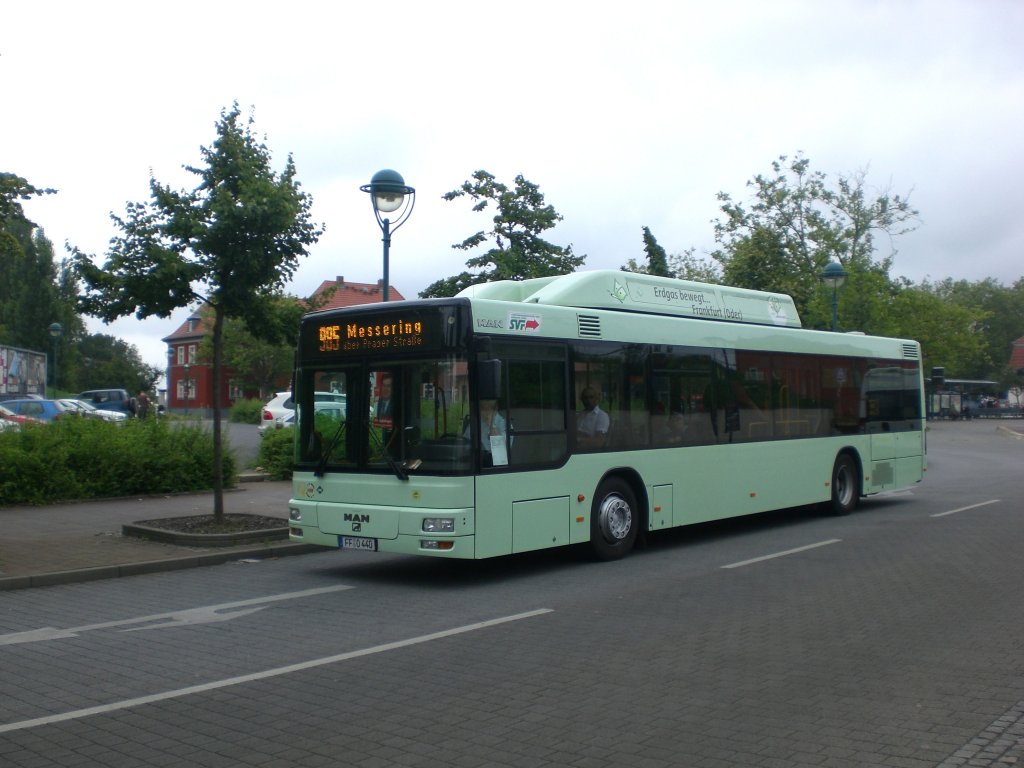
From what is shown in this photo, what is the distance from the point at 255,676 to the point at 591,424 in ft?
18.6

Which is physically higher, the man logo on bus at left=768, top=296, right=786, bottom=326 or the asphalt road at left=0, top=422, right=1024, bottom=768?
the man logo on bus at left=768, top=296, right=786, bottom=326

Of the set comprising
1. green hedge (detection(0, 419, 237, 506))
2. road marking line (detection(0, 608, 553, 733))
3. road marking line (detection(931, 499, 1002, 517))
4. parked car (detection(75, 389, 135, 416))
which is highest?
parked car (detection(75, 389, 135, 416))

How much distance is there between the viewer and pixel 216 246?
13.8 metres

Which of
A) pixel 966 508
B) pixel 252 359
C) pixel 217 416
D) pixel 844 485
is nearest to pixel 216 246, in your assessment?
pixel 217 416

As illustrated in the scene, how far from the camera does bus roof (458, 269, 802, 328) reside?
40.8 feet

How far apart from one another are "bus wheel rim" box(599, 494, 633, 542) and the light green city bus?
27 mm

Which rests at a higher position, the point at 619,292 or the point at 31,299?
the point at 31,299

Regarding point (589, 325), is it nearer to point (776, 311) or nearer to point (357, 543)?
point (357, 543)

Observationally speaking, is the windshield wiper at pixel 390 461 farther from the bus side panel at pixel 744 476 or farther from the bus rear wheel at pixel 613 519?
the bus side panel at pixel 744 476

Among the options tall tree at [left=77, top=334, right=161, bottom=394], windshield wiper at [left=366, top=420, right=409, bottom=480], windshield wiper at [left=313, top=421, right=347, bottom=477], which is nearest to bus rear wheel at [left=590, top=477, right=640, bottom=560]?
windshield wiper at [left=366, top=420, right=409, bottom=480]

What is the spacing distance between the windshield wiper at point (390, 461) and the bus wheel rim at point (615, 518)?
2.63 metres

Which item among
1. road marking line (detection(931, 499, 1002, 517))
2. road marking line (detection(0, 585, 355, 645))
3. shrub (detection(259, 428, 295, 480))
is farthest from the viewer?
shrub (detection(259, 428, 295, 480))

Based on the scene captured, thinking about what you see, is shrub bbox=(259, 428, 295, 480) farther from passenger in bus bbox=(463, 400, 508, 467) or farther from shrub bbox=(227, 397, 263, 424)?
shrub bbox=(227, 397, 263, 424)

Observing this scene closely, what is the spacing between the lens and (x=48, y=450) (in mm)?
17688
